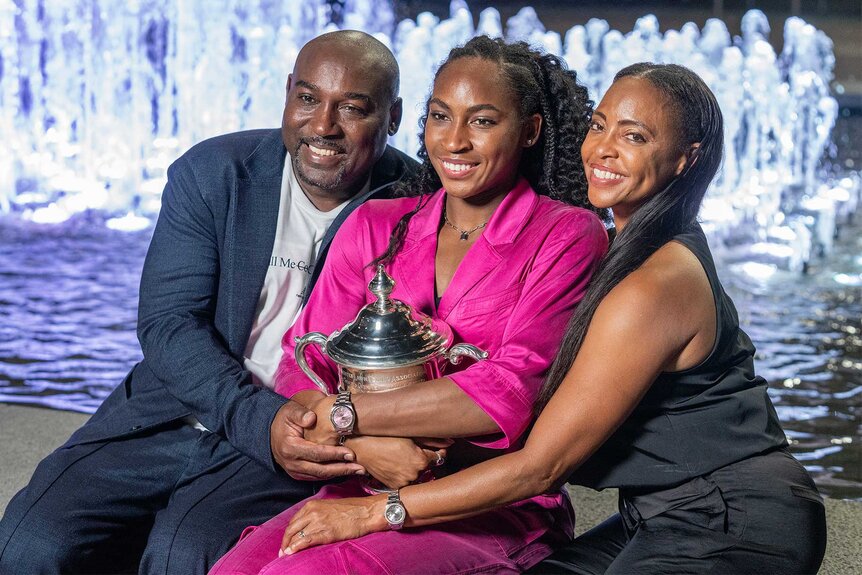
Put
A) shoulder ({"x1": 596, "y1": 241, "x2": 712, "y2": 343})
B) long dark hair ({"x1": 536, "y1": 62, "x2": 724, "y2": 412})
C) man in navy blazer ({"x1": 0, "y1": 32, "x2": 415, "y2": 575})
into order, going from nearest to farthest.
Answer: shoulder ({"x1": 596, "y1": 241, "x2": 712, "y2": 343})
long dark hair ({"x1": 536, "y1": 62, "x2": 724, "y2": 412})
man in navy blazer ({"x1": 0, "y1": 32, "x2": 415, "y2": 575})

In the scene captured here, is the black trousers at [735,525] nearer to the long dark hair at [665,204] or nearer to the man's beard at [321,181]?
Result: the long dark hair at [665,204]

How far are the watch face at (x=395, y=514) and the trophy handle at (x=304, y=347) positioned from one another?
0.36m

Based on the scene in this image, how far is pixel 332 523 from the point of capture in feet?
7.21

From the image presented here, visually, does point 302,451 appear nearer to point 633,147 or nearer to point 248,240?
point 248,240

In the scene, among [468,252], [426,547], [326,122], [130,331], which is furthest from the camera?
[130,331]

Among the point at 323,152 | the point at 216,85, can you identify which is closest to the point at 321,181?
the point at 323,152

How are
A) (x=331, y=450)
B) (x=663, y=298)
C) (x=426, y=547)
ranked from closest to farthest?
(x=663, y=298) → (x=426, y=547) → (x=331, y=450)

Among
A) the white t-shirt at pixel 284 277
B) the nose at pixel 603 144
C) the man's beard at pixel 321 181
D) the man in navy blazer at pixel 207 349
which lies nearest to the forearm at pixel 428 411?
the man in navy blazer at pixel 207 349

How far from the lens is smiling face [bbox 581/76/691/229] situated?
7.36 feet

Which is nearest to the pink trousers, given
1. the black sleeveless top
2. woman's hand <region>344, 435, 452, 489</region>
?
woman's hand <region>344, 435, 452, 489</region>

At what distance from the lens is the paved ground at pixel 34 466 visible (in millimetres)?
3002

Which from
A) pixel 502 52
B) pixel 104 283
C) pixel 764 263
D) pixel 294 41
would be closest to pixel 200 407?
pixel 502 52

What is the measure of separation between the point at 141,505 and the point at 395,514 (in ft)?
3.21

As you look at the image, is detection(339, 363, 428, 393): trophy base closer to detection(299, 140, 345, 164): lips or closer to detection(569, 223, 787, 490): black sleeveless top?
detection(569, 223, 787, 490): black sleeveless top
